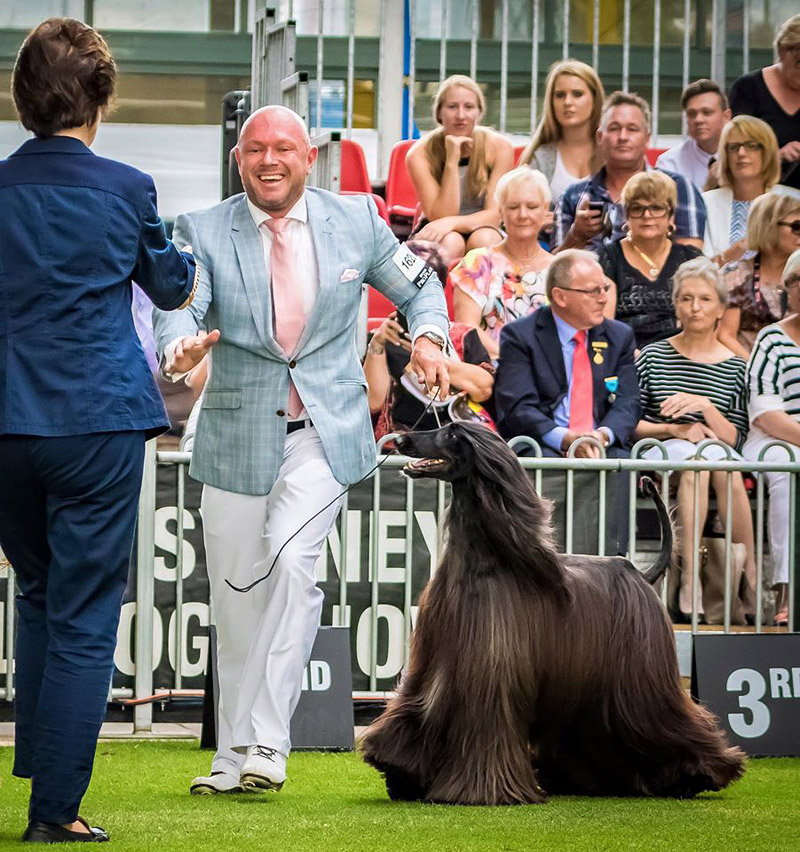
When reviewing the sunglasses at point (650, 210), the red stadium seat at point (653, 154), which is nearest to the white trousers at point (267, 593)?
the sunglasses at point (650, 210)

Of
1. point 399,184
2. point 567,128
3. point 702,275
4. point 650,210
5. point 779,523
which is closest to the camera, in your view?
point 779,523

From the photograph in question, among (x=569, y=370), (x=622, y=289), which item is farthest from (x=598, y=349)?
(x=622, y=289)

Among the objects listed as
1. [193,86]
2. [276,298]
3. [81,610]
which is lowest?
[81,610]

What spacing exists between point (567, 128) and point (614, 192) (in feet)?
1.41

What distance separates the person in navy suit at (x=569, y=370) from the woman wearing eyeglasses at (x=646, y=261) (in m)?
0.71

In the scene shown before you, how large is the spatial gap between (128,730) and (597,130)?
4.04m

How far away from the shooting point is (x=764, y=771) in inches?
206

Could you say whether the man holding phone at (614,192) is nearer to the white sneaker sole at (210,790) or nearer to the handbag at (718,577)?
the handbag at (718,577)

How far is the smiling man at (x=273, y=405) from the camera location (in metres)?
4.31

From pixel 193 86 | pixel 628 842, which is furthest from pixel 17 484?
pixel 193 86

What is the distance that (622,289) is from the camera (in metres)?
7.80

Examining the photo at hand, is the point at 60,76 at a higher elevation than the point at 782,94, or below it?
below

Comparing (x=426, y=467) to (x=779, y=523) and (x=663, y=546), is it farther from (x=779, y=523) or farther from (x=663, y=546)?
(x=779, y=523)

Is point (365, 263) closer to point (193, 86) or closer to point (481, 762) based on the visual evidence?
point (481, 762)
